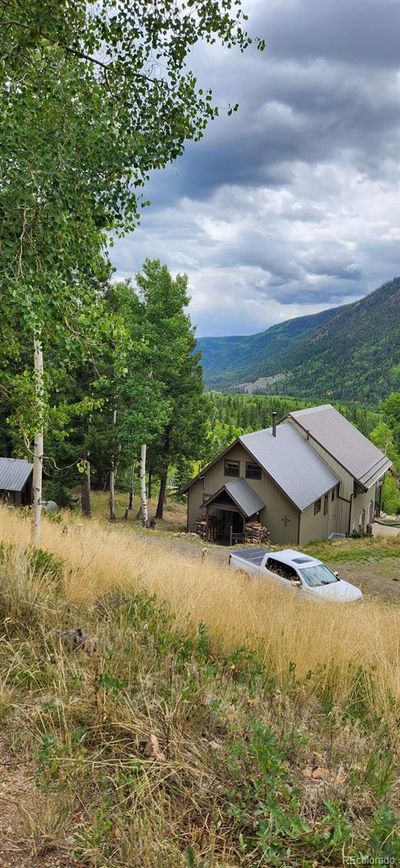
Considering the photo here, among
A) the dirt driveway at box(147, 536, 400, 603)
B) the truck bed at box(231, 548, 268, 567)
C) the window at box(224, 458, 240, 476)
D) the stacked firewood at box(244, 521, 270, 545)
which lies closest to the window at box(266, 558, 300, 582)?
the truck bed at box(231, 548, 268, 567)

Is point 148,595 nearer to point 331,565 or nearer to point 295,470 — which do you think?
point 331,565

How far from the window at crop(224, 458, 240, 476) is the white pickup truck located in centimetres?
1362

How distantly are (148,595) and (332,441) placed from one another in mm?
28176

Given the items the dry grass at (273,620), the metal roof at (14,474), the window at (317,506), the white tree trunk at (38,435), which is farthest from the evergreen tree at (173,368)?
the dry grass at (273,620)

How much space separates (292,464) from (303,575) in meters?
15.6

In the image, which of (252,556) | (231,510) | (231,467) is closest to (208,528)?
(231,510)

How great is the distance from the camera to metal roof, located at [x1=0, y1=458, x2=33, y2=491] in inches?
1056

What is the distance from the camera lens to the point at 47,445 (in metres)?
27.7

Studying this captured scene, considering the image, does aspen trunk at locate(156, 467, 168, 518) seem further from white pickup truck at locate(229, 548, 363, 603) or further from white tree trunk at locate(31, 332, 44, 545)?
white tree trunk at locate(31, 332, 44, 545)

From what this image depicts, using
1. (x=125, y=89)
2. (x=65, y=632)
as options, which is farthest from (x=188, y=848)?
(x=125, y=89)

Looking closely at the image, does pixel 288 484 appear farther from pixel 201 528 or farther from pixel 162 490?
pixel 162 490

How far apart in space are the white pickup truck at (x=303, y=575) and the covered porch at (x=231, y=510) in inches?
465

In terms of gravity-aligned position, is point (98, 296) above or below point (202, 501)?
above

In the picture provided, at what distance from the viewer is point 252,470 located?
2645cm
